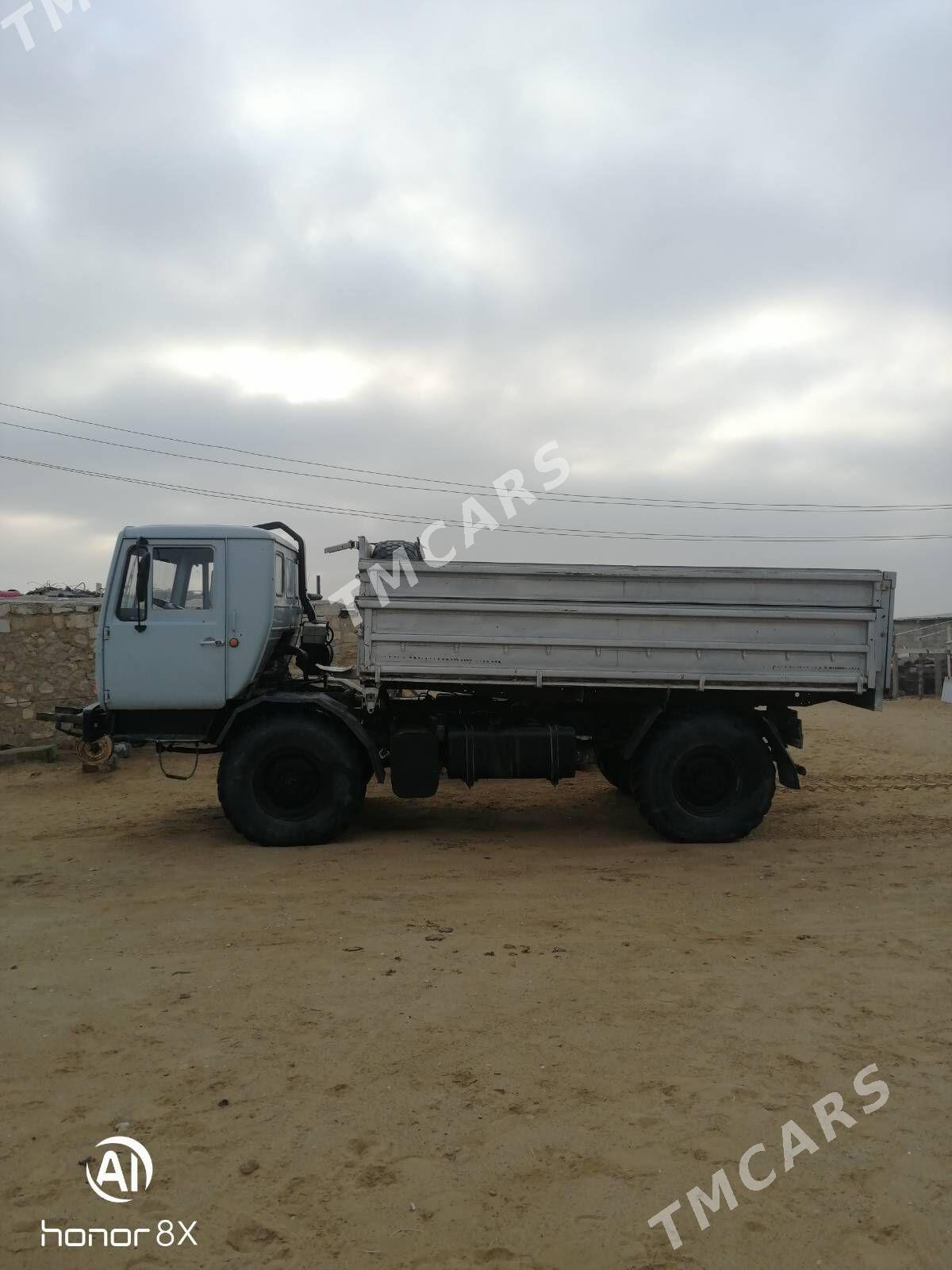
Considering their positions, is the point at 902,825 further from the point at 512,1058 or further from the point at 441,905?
the point at 512,1058

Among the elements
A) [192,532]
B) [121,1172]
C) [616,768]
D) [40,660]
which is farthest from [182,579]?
[40,660]

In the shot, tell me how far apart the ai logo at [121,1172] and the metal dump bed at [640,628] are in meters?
4.41

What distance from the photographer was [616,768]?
9.02 meters

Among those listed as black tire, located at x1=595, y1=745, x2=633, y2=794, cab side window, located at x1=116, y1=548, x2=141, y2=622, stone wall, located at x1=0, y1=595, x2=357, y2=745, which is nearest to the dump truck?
cab side window, located at x1=116, y1=548, x2=141, y2=622

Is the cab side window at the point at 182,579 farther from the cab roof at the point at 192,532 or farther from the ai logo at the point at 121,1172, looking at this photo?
the ai logo at the point at 121,1172

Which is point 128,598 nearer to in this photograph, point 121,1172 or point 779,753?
point 121,1172

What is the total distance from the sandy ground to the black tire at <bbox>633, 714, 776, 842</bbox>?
24 centimetres

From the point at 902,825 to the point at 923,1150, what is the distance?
5.68 metres

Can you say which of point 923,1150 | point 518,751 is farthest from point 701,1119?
point 518,751

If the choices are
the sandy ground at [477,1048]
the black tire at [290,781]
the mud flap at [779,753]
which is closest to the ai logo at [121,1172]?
the sandy ground at [477,1048]

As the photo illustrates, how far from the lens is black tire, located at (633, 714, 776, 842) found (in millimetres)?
7379

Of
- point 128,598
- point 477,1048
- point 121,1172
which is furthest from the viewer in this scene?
point 128,598

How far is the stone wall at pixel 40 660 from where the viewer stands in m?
11.9

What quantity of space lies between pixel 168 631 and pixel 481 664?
261 centimetres
